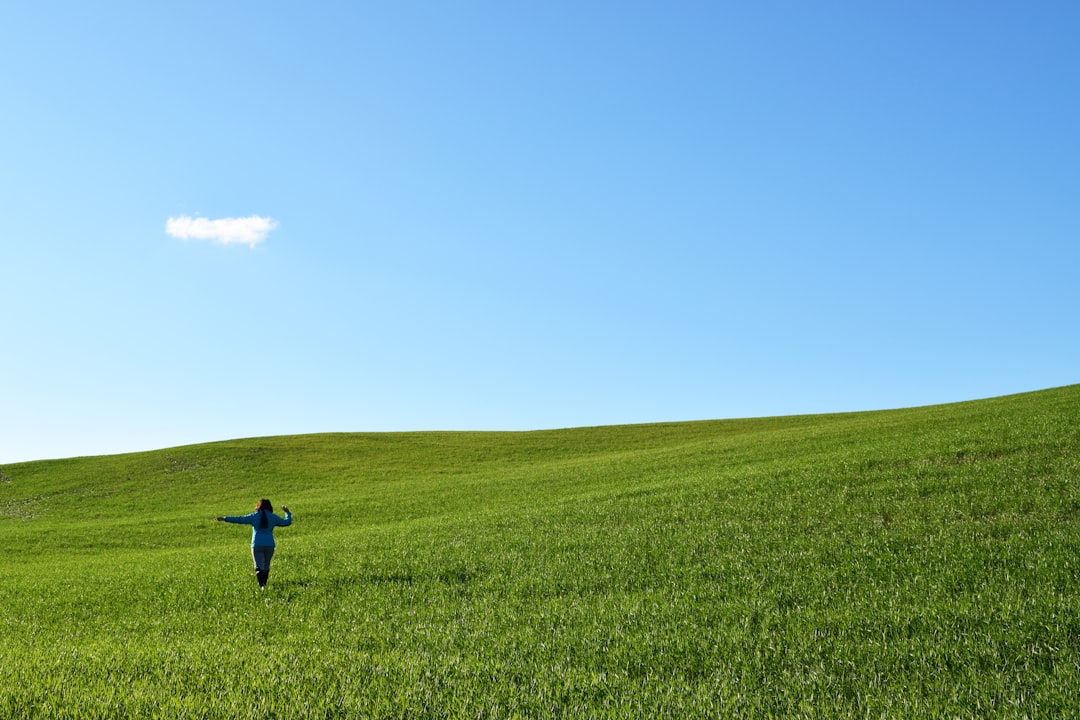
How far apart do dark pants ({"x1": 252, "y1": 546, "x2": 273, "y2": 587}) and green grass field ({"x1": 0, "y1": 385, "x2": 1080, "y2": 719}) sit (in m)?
0.56

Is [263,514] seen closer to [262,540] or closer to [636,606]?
[262,540]

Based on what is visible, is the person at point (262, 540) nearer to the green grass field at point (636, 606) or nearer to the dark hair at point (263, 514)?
the dark hair at point (263, 514)

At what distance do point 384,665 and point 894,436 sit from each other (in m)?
35.1

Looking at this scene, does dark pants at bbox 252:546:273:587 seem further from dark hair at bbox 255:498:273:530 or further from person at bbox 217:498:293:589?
dark hair at bbox 255:498:273:530

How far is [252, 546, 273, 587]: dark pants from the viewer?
16.5 meters

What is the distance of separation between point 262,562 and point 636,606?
10.3m

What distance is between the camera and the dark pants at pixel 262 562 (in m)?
16.5

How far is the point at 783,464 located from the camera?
30031 millimetres

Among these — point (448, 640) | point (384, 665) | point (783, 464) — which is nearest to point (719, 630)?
point (448, 640)

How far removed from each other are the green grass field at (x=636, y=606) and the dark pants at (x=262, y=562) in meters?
0.56

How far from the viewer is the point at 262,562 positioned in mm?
16688

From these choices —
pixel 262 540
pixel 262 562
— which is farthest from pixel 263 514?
pixel 262 562

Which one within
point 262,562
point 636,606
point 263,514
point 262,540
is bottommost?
point 636,606

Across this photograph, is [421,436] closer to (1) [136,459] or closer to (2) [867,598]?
(1) [136,459]
